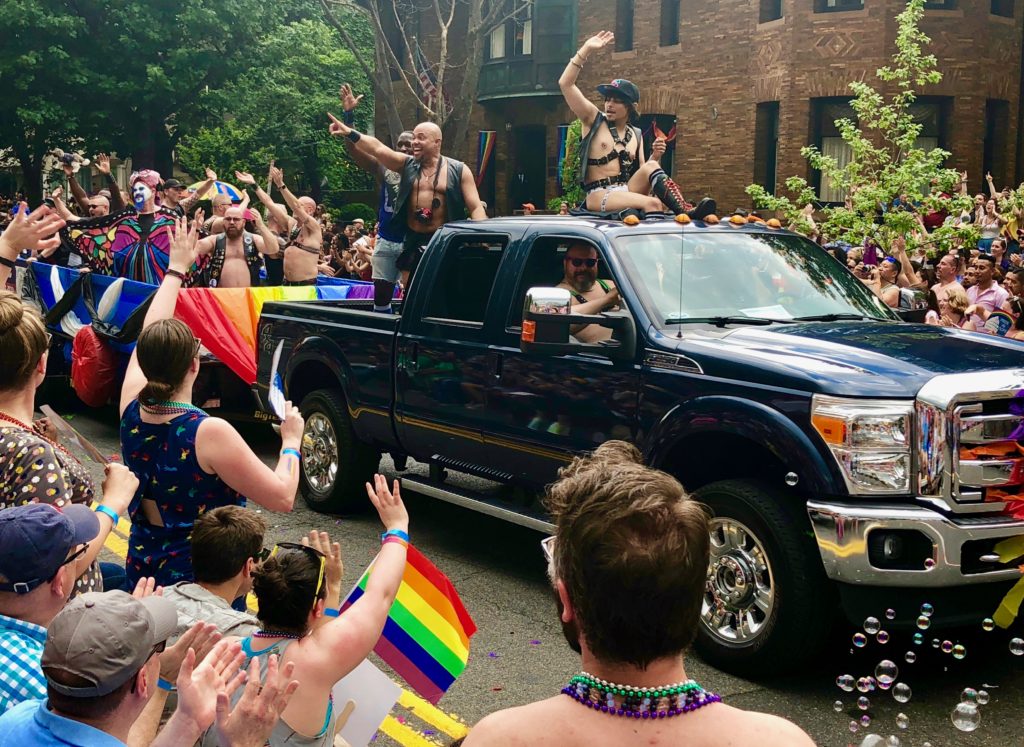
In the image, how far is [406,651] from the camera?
3.89 meters

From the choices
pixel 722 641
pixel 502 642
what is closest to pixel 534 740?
pixel 722 641

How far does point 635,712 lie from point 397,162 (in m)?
8.39

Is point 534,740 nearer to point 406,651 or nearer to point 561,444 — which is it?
point 406,651

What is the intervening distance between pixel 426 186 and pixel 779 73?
52.4ft

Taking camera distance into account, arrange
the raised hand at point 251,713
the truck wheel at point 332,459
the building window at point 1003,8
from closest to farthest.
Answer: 1. the raised hand at point 251,713
2. the truck wheel at point 332,459
3. the building window at point 1003,8

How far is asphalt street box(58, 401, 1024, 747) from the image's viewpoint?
4871 mm

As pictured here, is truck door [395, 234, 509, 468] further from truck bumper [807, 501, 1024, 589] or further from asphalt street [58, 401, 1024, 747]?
truck bumper [807, 501, 1024, 589]

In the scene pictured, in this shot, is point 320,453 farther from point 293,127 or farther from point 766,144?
point 293,127

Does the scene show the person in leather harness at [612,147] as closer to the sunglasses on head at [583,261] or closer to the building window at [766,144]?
the sunglasses on head at [583,261]

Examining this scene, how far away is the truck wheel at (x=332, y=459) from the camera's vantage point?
26.5 feet

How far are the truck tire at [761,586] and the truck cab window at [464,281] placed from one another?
8.20ft

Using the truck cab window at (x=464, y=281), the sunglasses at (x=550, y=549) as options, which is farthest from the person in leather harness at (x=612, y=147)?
the sunglasses at (x=550, y=549)

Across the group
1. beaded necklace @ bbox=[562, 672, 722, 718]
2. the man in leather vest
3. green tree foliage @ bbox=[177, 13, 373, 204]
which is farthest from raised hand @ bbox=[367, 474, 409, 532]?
green tree foliage @ bbox=[177, 13, 373, 204]

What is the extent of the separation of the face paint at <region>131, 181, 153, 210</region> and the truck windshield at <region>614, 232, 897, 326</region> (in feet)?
23.4
